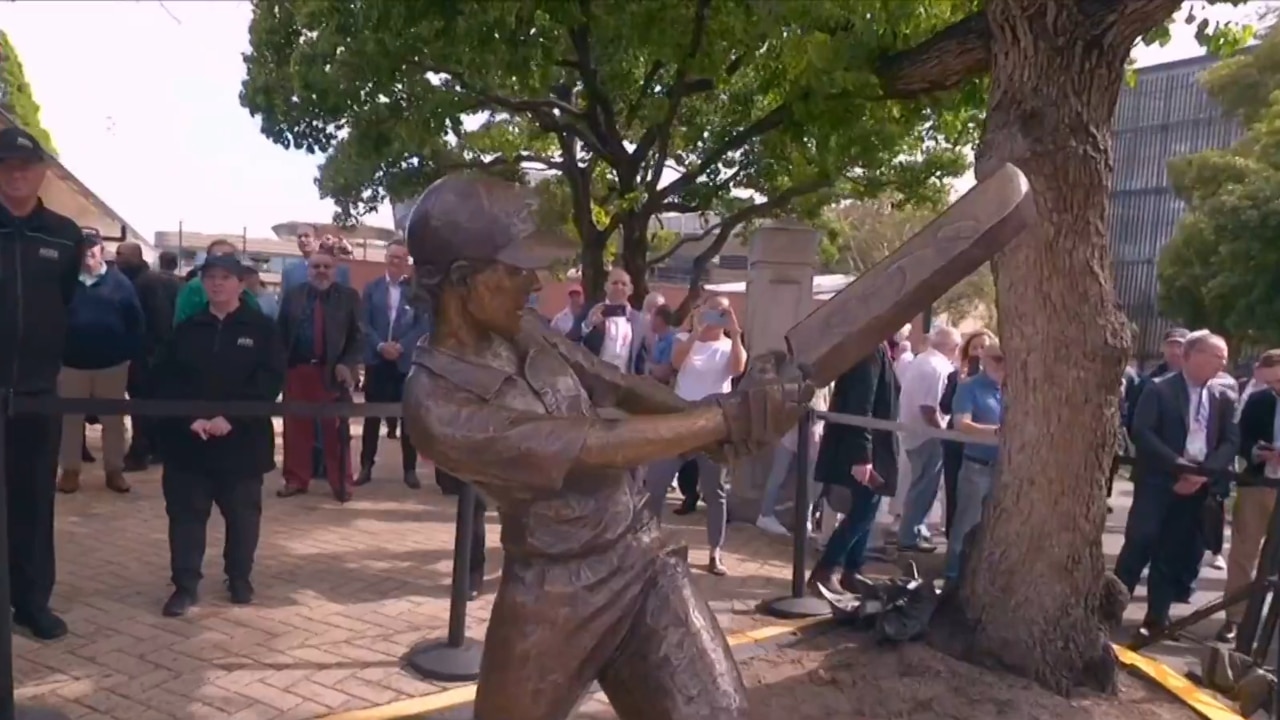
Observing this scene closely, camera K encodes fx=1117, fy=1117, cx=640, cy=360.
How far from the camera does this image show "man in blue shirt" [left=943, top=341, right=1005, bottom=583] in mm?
7523

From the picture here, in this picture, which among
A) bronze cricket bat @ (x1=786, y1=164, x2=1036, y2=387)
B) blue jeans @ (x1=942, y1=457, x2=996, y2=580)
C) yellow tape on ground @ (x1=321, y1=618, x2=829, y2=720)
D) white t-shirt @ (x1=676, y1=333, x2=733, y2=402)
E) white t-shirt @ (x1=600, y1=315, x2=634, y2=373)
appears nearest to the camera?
bronze cricket bat @ (x1=786, y1=164, x2=1036, y2=387)

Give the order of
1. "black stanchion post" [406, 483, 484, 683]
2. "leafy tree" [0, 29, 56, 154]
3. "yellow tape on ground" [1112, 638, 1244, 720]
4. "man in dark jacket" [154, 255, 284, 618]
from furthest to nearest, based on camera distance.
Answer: "leafy tree" [0, 29, 56, 154] → "man in dark jacket" [154, 255, 284, 618] → "black stanchion post" [406, 483, 484, 683] → "yellow tape on ground" [1112, 638, 1244, 720]

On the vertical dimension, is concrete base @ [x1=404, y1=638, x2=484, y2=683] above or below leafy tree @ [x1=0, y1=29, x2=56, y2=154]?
below

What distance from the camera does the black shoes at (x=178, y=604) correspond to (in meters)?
5.97

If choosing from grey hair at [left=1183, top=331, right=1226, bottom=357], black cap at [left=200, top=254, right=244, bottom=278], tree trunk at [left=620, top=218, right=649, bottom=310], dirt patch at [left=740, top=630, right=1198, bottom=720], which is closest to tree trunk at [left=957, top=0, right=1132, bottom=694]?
dirt patch at [left=740, top=630, right=1198, bottom=720]

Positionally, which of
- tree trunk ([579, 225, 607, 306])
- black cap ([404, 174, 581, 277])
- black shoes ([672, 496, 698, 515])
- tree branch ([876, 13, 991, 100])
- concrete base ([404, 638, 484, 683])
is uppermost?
tree branch ([876, 13, 991, 100])

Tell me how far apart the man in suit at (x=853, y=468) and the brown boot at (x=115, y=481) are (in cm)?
569

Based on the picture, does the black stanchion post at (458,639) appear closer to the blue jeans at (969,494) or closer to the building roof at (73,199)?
the blue jeans at (969,494)

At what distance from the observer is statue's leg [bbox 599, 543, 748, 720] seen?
2658mm

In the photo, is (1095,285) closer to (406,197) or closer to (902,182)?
(902,182)

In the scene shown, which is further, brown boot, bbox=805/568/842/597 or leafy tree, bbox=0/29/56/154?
leafy tree, bbox=0/29/56/154

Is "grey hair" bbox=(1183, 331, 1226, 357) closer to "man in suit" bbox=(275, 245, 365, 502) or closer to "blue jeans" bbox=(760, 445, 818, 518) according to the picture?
"blue jeans" bbox=(760, 445, 818, 518)

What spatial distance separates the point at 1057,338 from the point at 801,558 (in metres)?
2.12

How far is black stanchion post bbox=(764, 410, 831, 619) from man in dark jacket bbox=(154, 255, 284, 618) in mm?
2962
